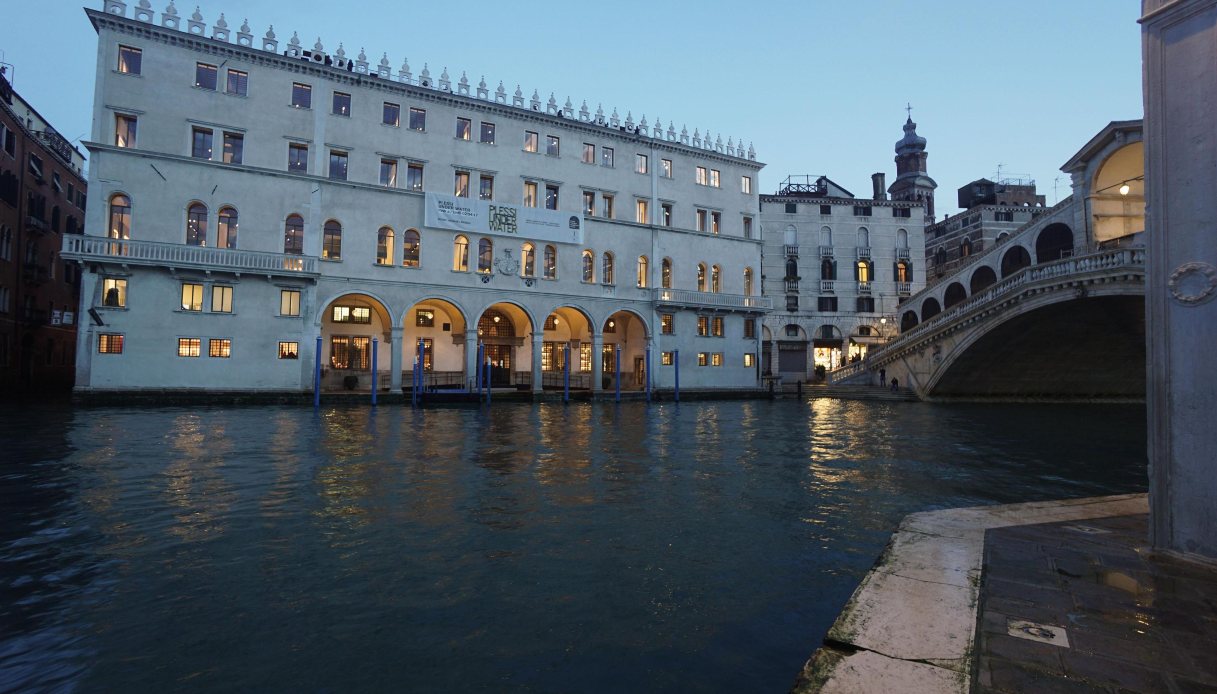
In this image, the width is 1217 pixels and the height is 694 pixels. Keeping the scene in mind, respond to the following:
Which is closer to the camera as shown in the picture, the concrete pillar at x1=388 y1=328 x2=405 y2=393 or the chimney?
the concrete pillar at x1=388 y1=328 x2=405 y2=393

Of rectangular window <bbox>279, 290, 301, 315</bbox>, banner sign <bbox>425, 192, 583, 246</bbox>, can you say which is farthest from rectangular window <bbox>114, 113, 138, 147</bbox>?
banner sign <bbox>425, 192, 583, 246</bbox>

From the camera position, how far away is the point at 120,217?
25.9 metres

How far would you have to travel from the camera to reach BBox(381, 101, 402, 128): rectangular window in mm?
30734

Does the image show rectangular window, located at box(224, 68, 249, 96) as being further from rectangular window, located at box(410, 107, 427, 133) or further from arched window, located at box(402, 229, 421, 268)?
arched window, located at box(402, 229, 421, 268)

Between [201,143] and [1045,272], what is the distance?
36.8 meters

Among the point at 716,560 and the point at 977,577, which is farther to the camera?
the point at 716,560

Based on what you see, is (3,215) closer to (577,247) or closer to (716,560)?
(577,247)

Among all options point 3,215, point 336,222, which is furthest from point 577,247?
point 3,215

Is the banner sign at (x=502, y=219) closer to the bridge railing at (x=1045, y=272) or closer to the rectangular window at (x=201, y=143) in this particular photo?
the rectangular window at (x=201, y=143)

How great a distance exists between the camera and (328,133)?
2950cm

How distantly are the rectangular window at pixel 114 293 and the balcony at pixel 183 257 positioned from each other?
3.09 ft

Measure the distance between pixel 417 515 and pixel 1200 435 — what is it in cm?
719

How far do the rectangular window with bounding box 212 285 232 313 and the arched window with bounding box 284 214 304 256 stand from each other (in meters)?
3.06

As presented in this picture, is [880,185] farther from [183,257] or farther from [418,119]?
[183,257]
